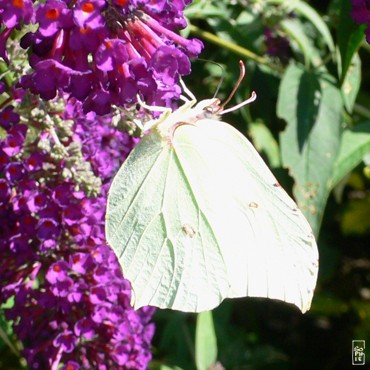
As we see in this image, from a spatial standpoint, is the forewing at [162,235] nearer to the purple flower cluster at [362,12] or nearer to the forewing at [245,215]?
the forewing at [245,215]

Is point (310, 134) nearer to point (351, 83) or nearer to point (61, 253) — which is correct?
point (351, 83)

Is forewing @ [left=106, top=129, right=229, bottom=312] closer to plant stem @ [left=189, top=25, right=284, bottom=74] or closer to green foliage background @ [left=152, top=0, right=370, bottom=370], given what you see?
green foliage background @ [left=152, top=0, right=370, bottom=370]

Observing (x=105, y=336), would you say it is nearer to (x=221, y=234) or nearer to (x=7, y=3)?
(x=221, y=234)

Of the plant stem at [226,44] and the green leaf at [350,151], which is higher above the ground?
the plant stem at [226,44]

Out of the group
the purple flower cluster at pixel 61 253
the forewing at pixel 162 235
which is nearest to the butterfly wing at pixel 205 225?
the forewing at pixel 162 235

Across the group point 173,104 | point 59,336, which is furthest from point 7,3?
point 59,336
